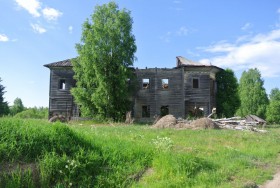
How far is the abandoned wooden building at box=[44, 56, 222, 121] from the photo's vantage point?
35250 mm

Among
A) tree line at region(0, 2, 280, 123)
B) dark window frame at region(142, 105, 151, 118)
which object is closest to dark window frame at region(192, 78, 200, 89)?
dark window frame at region(142, 105, 151, 118)

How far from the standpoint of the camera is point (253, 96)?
63.7 meters

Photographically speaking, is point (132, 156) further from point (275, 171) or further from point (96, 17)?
point (96, 17)

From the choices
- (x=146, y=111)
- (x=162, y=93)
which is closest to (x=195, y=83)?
(x=162, y=93)

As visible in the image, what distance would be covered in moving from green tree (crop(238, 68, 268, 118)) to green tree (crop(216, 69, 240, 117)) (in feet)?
79.3

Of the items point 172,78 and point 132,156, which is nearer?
point 132,156

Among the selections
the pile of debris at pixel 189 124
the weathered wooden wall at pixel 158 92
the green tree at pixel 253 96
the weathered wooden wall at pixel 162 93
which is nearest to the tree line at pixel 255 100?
the green tree at pixel 253 96

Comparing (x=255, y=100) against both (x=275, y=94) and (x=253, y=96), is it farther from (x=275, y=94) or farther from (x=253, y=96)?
(x=275, y=94)

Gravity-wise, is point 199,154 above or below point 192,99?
below

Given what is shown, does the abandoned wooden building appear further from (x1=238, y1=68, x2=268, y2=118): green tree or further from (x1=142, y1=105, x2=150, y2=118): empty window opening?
(x1=238, y1=68, x2=268, y2=118): green tree

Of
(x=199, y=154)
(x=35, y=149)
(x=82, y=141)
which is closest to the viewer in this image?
(x=35, y=149)

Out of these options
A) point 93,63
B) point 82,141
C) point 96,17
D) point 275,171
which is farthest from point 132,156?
point 96,17

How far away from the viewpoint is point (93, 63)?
31969mm

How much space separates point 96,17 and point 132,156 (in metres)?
26.3
